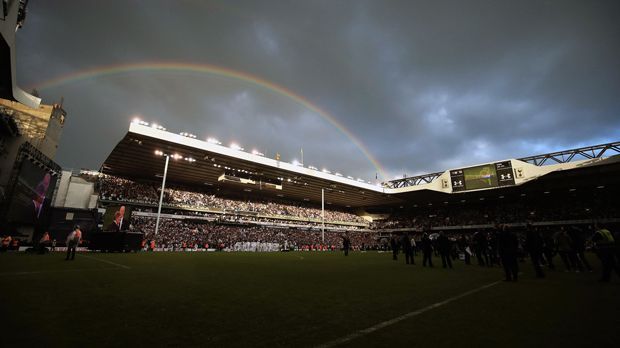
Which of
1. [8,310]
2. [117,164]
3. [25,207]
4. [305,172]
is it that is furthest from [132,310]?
[117,164]

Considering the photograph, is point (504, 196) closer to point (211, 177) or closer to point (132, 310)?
point (211, 177)

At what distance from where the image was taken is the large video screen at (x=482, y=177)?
36019 millimetres

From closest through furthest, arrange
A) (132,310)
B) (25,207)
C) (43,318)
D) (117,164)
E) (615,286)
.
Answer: (43,318)
(132,310)
(615,286)
(25,207)
(117,164)

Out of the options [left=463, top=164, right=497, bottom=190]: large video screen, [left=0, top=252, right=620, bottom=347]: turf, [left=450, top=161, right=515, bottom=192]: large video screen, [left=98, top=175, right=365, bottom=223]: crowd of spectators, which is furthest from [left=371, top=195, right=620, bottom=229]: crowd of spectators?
[left=0, top=252, right=620, bottom=347]: turf

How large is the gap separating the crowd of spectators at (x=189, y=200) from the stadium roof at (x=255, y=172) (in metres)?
1.76

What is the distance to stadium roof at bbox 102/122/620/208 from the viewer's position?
29641 mm

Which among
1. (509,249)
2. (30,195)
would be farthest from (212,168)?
(509,249)

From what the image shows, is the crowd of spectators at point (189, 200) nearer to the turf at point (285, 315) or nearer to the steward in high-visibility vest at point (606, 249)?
the turf at point (285, 315)

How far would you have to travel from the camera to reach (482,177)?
125 feet

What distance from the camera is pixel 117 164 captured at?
3491 cm

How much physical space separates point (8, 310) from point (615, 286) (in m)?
11.8

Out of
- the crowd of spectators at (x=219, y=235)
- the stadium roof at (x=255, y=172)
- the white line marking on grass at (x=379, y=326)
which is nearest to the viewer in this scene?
the white line marking on grass at (x=379, y=326)

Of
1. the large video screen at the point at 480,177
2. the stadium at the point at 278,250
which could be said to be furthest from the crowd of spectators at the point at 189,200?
the large video screen at the point at 480,177

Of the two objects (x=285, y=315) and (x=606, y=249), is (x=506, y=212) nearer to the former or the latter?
(x=606, y=249)
